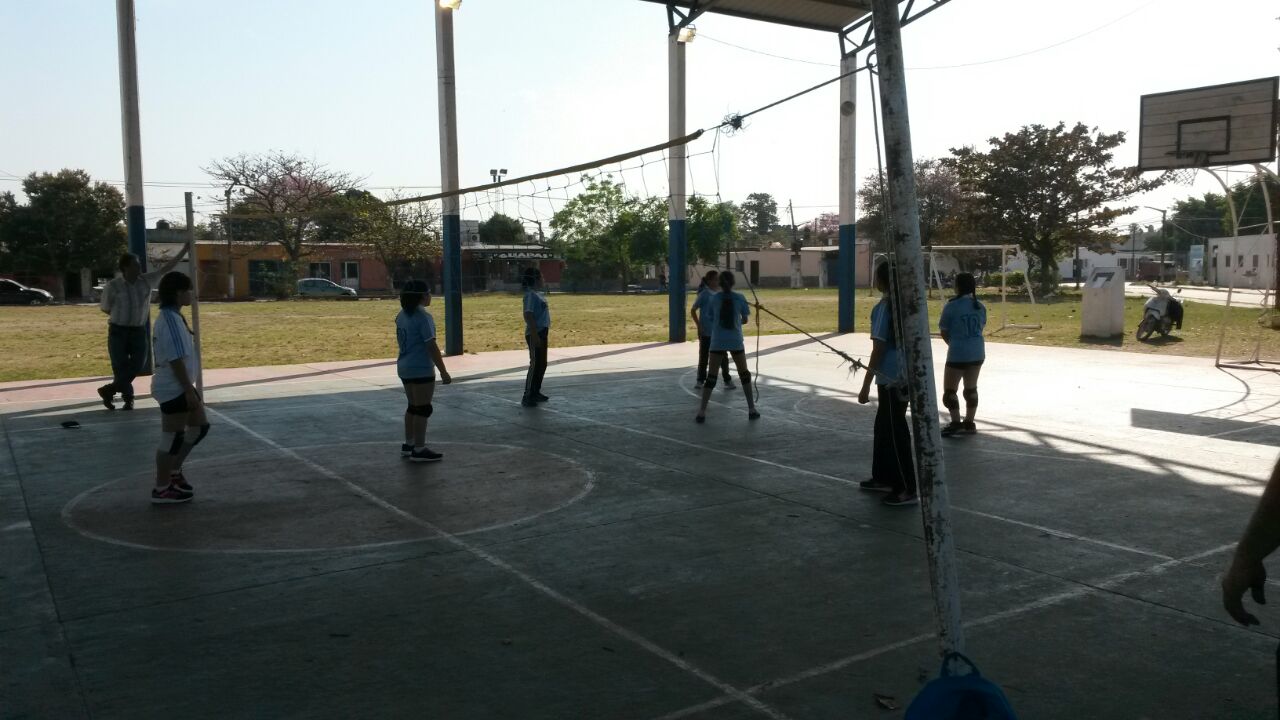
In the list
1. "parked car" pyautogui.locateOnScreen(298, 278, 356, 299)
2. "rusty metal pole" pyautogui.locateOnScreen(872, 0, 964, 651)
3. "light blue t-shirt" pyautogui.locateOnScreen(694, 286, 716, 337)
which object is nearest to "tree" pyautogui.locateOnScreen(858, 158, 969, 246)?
"parked car" pyautogui.locateOnScreen(298, 278, 356, 299)

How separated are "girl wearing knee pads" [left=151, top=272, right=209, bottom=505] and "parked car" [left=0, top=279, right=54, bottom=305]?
1858 inches

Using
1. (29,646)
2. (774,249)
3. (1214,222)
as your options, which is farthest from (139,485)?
(1214,222)

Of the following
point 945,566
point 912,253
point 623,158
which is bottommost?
point 945,566

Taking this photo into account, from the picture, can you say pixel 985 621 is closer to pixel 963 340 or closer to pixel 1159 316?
pixel 963 340

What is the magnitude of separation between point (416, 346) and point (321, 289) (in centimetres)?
4663

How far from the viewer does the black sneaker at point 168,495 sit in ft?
24.0

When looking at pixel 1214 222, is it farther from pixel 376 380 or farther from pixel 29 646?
pixel 29 646

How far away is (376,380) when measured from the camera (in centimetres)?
1523

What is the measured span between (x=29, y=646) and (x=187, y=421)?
2.85m

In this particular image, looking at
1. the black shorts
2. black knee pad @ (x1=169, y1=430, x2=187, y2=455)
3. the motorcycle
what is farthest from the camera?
the motorcycle

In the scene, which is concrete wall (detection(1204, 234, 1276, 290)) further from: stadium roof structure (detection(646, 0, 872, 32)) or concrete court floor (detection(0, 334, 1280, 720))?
concrete court floor (detection(0, 334, 1280, 720))

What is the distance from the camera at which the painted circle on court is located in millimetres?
6480

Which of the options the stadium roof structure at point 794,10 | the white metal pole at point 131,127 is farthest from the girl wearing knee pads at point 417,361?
the stadium roof structure at point 794,10

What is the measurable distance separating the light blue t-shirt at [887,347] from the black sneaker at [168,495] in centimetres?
537
